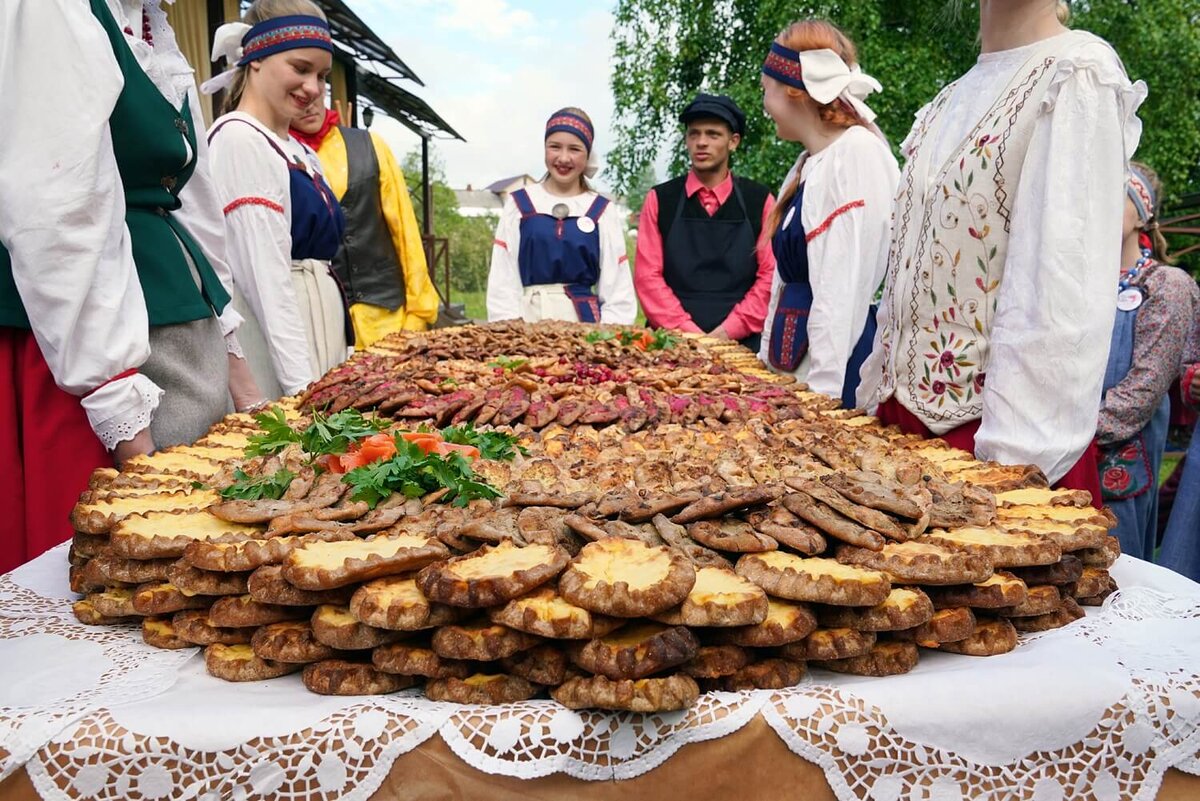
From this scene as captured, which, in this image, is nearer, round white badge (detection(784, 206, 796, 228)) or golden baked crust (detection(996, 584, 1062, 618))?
golden baked crust (detection(996, 584, 1062, 618))

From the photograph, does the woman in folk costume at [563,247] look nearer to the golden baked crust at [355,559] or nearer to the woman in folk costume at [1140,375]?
the woman in folk costume at [1140,375]

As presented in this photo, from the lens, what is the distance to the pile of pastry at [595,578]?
105 centimetres

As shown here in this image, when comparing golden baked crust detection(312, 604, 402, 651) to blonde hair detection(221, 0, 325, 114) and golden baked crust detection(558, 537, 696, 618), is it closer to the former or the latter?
golden baked crust detection(558, 537, 696, 618)

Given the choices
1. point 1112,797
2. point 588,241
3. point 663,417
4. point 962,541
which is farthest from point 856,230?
point 1112,797

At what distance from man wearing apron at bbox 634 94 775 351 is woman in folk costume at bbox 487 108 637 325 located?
0.26m

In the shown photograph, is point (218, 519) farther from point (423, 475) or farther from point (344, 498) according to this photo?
point (423, 475)

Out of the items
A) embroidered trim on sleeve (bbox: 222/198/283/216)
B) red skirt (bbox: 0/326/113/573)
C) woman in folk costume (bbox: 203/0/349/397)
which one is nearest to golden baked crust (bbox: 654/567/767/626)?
red skirt (bbox: 0/326/113/573)

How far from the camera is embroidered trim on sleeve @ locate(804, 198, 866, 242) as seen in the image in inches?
143

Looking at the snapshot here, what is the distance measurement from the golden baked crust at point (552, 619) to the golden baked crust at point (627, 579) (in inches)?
0.5

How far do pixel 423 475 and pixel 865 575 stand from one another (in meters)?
0.75

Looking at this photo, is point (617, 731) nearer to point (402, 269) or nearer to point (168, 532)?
point (168, 532)

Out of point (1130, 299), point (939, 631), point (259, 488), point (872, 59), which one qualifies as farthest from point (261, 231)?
point (872, 59)

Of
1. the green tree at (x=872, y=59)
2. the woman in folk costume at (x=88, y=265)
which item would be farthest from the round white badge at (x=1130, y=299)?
the green tree at (x=872, y=59)

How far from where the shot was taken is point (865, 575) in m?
1.12
